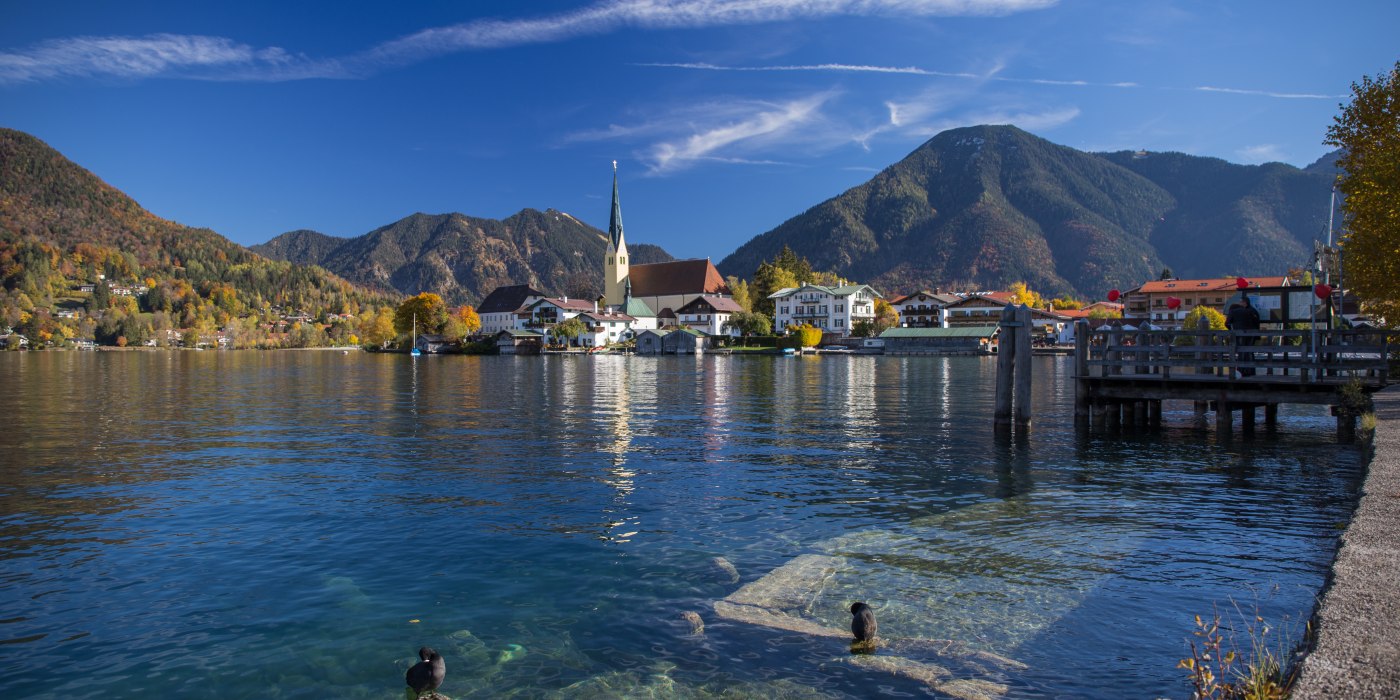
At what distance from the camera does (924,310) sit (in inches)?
5950

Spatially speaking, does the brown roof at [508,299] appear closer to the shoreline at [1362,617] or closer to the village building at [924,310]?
the village building at [924,310]

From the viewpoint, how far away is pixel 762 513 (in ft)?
51.2

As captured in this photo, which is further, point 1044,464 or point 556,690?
point 1044,464

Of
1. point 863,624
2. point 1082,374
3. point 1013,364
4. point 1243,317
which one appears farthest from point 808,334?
point 863,624

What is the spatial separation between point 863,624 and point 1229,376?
22045 mm

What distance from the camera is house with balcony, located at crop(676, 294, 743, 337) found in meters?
155

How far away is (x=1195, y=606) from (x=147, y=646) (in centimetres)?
1245

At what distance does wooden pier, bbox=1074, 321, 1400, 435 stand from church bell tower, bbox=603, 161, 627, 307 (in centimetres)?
16404

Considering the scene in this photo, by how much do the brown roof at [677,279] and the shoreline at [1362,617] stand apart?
567 ft

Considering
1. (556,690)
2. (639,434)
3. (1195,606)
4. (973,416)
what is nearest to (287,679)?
(556,690)

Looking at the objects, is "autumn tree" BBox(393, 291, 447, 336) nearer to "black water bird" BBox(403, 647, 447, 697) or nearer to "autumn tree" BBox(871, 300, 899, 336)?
"autumn tree" BBox(871, 300, 899, 336)

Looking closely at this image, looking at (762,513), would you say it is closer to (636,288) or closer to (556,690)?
(556,690)

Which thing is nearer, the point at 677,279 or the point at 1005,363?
the point at 1005,363

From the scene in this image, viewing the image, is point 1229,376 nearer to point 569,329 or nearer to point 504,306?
point 569,329
